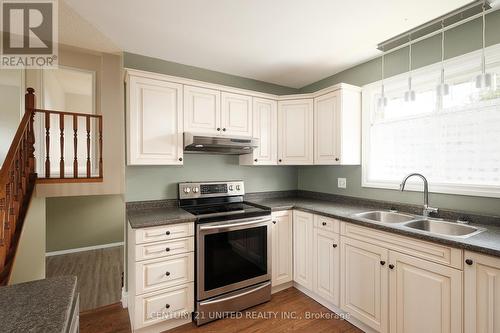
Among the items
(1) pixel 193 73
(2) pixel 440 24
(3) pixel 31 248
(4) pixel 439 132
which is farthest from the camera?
(1) pixel 193 73

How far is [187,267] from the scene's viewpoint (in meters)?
2.08

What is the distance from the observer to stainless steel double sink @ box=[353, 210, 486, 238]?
1748 mm

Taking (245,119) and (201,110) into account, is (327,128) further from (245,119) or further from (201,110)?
(201,110)

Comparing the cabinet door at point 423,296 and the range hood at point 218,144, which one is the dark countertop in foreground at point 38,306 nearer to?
the range hood at point 218,144

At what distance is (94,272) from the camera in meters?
3.31

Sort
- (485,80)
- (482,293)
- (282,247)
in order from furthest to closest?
1. (282,247)
2. (485,80)
3. (482,293)

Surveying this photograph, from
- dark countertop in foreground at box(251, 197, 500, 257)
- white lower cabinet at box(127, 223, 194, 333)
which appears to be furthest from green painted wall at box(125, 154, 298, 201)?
dark countertop in foreground at box(251, 197, 500, 257)

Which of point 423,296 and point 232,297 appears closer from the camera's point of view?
point 423,296

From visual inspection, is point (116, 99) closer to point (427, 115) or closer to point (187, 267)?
point (187, 267)

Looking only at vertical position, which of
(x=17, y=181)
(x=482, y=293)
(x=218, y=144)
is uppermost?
(x=218, y=144)

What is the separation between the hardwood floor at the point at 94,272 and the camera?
256cm

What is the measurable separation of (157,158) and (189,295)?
4.25 feet

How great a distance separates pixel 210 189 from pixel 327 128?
1.51 m

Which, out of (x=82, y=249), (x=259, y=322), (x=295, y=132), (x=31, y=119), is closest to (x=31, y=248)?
(x=31, y=119)
